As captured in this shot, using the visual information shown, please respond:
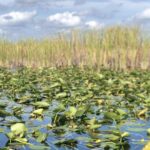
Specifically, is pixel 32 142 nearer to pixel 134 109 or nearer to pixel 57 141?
pixel 57 141

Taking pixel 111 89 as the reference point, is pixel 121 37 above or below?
above

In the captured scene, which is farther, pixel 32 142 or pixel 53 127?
pixel 53 127

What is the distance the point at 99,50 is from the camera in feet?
52.7

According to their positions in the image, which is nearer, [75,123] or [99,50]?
[75,123]

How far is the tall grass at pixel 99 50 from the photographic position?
1585 cm

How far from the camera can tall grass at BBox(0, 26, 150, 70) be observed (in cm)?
1585

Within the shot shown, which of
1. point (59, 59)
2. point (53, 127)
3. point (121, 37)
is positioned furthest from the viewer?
point (59, 59)

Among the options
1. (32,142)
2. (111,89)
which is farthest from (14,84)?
(32,142)

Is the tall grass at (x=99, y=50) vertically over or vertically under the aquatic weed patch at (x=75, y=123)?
over

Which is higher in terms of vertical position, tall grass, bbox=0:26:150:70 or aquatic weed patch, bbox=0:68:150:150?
tall grass, bbox=0:26:150:70

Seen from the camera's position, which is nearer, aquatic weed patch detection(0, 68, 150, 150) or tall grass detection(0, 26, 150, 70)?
aquatic weed patch detection(0, 68, 150, 150)

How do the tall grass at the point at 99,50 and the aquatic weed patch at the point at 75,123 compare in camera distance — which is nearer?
the aquatic weed patch at the point at 75,123

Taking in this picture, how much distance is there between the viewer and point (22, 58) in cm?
2019

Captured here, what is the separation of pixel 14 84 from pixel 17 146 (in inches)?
222
